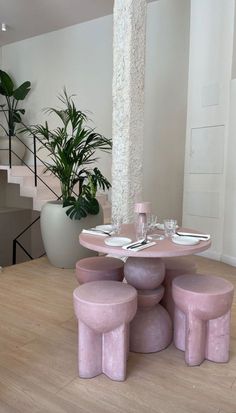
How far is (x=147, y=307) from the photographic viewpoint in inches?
81.7

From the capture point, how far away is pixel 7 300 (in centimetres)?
283

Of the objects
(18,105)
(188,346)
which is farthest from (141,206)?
(18,105)

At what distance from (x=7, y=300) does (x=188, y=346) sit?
5.41 ft

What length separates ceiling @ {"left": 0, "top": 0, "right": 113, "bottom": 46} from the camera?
4836 mm

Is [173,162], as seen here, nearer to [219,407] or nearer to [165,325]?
[165,325]

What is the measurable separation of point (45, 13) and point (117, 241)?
15.6 ft

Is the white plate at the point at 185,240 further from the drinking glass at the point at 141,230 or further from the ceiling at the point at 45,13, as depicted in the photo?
the ceiling at the point at 45,13

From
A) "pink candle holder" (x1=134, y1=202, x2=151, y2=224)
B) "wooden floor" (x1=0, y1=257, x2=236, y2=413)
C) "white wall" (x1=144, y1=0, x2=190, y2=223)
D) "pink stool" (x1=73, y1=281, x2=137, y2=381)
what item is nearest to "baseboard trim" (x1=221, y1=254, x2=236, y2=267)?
"white wall" (x1=144, y1=0, x2=190, y2=223)

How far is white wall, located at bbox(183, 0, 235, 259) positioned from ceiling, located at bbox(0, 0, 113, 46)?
1667 millimetres

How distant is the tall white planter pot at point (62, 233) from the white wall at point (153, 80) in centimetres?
177

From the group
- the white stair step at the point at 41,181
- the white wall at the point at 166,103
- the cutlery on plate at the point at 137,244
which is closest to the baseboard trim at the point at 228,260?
the white wall at the point at 166,103

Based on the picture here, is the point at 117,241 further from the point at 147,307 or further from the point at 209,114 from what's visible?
the point at 209,114

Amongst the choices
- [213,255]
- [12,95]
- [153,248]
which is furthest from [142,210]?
[12,95]

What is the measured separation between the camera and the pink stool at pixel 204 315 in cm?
183
